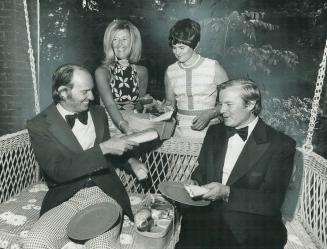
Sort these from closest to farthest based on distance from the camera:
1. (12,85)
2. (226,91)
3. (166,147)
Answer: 1. (226,91)
2. (166,147)
3. (12,85)

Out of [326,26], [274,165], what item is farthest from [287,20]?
[274,165]

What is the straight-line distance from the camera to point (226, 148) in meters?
2.93

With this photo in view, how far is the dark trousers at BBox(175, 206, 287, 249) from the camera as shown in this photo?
2562 mm

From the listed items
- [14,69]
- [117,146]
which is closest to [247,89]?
[117,146]

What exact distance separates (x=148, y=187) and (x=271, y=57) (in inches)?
121

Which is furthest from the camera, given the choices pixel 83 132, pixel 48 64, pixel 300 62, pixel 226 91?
pixel 48 64

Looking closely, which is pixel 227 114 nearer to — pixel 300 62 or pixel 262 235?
pixel 262 235

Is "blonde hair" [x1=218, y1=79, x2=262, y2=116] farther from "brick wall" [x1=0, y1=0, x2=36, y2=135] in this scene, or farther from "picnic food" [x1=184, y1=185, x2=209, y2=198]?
"brick wall" [x1=0, y1=0, x2=36, y2=135]

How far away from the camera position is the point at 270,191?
268 centimetres

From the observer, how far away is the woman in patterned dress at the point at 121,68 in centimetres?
359

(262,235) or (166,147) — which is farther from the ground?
(166,147)

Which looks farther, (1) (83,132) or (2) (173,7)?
(2) (173,7)

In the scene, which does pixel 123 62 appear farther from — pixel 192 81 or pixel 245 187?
pixel 245 187

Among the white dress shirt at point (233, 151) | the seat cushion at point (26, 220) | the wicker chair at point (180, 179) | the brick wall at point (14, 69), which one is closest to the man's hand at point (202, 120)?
the wicker chair at point (180, 179)
